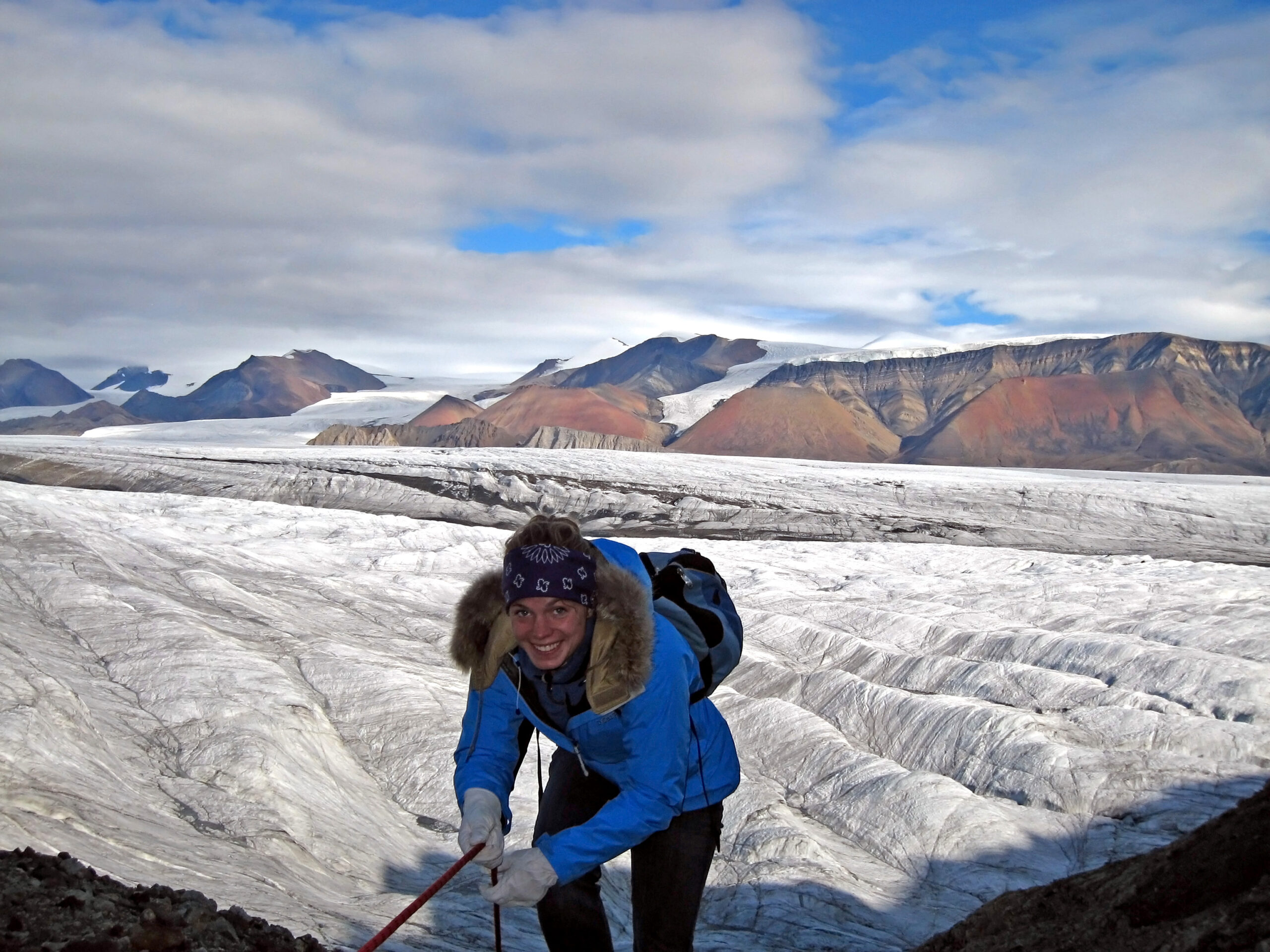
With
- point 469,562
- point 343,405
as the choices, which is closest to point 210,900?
point 469,562

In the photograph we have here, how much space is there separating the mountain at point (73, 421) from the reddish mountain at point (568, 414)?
4450cm

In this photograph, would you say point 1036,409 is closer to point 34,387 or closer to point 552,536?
point 552,536

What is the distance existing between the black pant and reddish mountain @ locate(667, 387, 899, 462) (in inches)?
3059

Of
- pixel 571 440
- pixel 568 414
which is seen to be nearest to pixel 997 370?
pixel 568 414

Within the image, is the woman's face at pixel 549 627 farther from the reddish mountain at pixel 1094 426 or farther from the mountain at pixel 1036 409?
the reddish mountain at pixel 1094 426

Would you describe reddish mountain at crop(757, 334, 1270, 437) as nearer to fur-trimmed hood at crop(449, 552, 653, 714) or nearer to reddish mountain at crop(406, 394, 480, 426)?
reddish mountain at crop(406, 394, 480, 426)

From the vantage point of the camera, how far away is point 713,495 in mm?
35062

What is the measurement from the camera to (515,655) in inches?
125

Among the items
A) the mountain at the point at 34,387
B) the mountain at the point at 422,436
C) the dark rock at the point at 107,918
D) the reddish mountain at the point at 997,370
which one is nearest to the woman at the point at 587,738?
the dark rock at the point at 107,918

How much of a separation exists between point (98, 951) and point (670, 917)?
1.68 metres

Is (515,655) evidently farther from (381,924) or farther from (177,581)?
(177,581)

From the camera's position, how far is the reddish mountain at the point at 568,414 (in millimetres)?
88875

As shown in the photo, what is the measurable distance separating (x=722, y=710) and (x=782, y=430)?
7483cm

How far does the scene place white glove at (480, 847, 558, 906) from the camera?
294 cm
